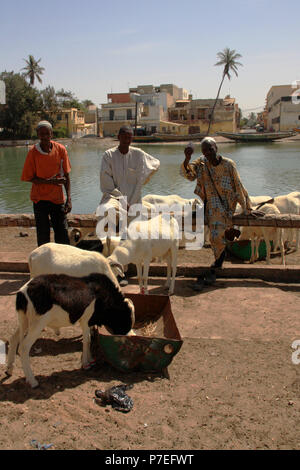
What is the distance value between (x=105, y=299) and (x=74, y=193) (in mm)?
15833

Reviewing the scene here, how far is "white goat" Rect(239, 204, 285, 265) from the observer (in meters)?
7.28

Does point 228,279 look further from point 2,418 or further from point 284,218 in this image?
point 2,418

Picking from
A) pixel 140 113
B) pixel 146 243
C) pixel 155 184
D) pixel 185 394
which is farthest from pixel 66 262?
pixel 140 113

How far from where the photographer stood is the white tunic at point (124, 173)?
5.42 m

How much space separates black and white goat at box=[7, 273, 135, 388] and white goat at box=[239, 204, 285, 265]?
14.5ft

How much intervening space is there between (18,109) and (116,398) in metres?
57.4

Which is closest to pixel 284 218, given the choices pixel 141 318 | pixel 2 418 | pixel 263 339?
pixel 263 339

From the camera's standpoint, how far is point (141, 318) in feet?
14.8

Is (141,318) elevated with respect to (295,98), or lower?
lower

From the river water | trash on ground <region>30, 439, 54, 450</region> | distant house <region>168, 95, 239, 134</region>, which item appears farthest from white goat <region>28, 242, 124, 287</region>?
distant house <region>168, 95, 239, 134</region>

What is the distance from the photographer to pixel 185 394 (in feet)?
10.9

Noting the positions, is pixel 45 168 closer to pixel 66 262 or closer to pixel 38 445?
pixel 66 262

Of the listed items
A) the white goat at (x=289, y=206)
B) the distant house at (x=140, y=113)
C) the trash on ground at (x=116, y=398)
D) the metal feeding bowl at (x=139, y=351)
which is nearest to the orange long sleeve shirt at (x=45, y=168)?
the metal feeding bowl at (x=139, y=351)
